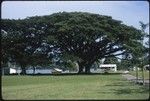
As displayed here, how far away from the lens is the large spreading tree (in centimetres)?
5726

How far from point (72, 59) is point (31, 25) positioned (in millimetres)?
8634

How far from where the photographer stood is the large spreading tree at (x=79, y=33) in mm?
57259

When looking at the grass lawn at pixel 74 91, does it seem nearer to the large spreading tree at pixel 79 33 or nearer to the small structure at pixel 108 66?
the large spreading tree at pixel 79 33

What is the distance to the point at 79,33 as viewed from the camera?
57.8 metres

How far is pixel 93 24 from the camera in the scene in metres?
57.6

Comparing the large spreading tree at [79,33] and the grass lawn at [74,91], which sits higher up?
the large spreading tree at [79,33]

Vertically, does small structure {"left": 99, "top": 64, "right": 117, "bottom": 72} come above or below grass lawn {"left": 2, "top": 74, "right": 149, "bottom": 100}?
above

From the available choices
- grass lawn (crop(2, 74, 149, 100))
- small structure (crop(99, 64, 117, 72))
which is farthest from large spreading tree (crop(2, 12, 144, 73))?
small structure (crop(99, 64, 117, 72))

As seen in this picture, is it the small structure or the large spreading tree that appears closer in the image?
the large spreading tree

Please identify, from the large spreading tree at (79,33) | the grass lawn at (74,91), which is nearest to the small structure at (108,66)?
the large spreading tree at (79,33)

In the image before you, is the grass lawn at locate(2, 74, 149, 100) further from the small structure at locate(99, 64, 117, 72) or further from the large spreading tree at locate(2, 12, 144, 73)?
the small structure at locate(99, 64, 117, 72)

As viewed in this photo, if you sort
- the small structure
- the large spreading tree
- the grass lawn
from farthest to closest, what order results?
the small structure → the large spreading tree → the grass lawn

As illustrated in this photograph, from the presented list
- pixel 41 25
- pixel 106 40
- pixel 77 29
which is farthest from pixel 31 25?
pixel 106 40

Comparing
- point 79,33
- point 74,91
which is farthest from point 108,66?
point 74,91
